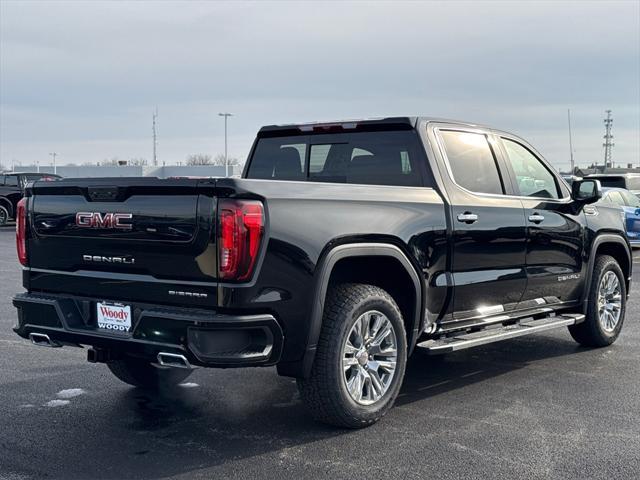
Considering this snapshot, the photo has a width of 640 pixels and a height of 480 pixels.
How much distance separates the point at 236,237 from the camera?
14.2ft

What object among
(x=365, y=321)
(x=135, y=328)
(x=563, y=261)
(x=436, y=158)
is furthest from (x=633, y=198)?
(x=135, y=328)

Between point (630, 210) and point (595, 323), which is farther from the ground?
point (630, 210)

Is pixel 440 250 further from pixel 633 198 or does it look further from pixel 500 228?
pixel 633 198

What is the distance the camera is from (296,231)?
4.56 metres

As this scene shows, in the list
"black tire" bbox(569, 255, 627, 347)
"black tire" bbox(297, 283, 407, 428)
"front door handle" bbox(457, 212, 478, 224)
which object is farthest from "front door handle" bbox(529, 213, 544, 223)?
"black tire" bbox(297, 283, 407, 428)

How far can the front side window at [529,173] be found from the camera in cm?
672

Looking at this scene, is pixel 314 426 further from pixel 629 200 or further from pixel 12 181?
pixel 12 181

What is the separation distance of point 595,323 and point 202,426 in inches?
162

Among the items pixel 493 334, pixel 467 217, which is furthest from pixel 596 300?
pixel 467 217

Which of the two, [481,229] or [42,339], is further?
[481,229]

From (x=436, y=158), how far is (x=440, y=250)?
748 mm

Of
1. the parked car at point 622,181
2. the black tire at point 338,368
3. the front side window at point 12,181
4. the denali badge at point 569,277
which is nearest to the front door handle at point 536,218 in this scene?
the denali badge at point 569,277

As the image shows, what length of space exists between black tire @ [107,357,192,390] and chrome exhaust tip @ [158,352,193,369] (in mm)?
1393

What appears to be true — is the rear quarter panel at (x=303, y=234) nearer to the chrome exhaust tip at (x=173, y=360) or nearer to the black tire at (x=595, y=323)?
the chrome exhaust tip at (x=173, y=360)
